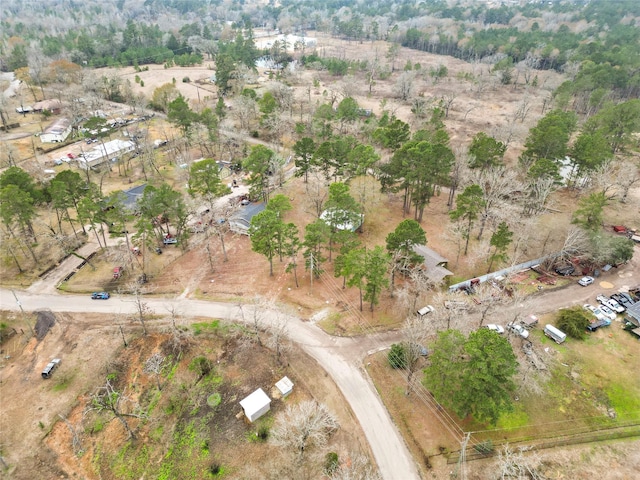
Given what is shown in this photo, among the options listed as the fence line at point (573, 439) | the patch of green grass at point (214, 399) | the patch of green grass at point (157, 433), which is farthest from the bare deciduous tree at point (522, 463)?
the patch of green grass at point (157, 433)

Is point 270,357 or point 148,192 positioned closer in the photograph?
point 270,357

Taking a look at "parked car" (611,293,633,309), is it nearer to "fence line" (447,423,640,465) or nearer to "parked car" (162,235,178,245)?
"fence line" (447,423,640,465)

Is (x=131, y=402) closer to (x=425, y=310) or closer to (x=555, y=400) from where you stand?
(x=425, y=310)

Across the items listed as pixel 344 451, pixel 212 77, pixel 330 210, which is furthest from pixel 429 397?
pixel 212 77

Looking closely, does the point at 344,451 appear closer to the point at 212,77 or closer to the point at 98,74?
the point at 212,77

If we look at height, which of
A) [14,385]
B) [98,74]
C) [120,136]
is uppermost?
[98,74]

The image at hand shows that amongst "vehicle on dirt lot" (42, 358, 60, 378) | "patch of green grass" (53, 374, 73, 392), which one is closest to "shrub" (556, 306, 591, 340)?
"patch of green grass" (53, 374, 73, 392)

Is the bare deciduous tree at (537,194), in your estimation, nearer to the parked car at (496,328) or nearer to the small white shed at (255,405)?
the parked car at (496,328)
